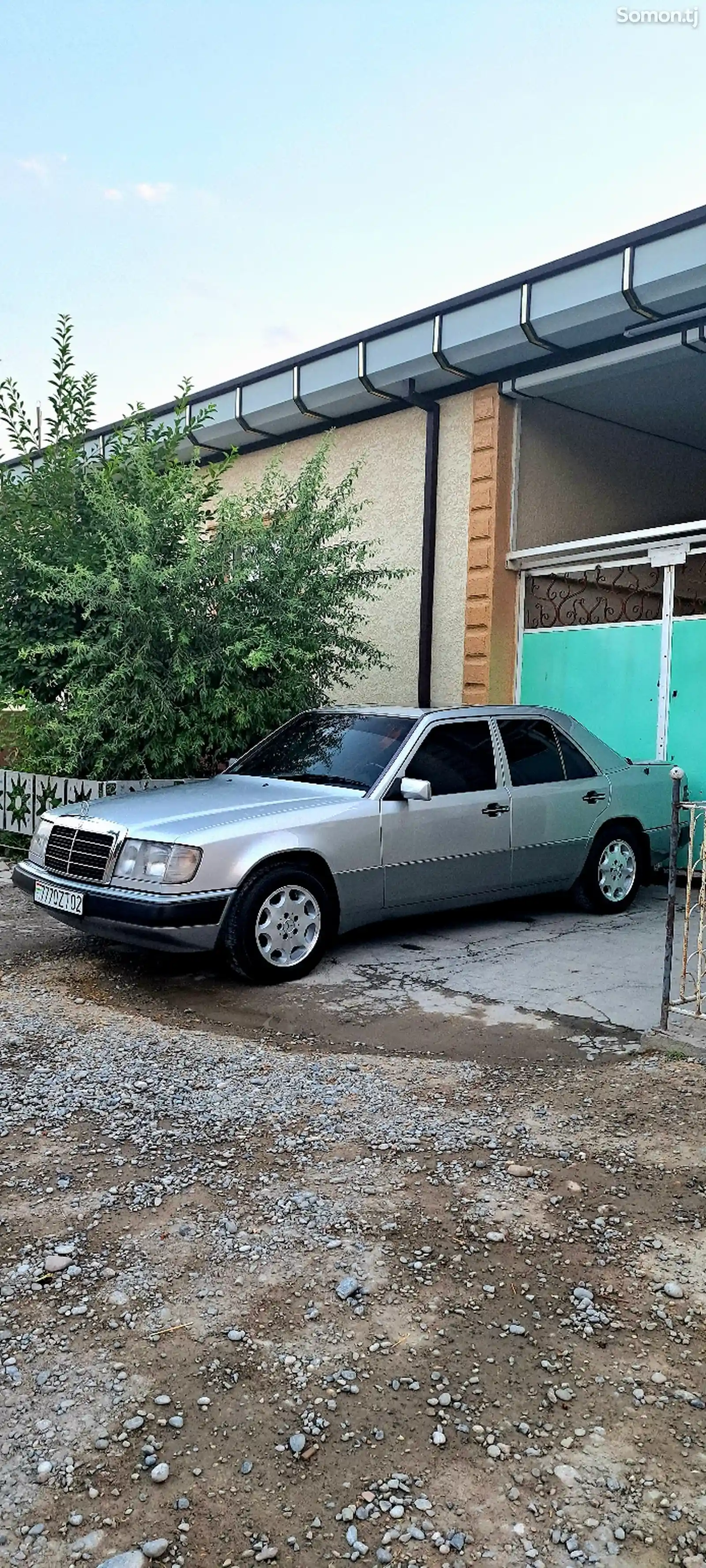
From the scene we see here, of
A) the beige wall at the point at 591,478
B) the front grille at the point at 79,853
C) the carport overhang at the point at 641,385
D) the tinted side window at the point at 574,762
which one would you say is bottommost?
the front grille at the point at 79,853

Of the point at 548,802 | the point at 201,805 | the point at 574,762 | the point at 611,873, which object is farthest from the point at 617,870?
the point at 201,805

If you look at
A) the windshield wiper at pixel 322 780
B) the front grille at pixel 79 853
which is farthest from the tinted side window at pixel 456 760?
the front grille at pixel 79 853

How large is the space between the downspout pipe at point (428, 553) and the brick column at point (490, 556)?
0.48 m

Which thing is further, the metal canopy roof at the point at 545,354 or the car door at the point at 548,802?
the metal canopy roof at the point at 545,354

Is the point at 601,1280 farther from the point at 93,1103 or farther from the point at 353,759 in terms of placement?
the point at 353,759

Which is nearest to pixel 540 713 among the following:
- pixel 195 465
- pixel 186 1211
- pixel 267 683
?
pixel 267 683

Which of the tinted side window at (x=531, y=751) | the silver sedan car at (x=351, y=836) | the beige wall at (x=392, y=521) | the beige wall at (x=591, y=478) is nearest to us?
the silver sedan car at (x=351, y=836)

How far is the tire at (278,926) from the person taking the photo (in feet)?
17.4

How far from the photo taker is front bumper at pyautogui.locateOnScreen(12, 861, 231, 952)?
16.8ft

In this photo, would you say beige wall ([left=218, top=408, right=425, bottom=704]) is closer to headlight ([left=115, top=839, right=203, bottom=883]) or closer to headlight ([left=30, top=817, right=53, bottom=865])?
headlight ([left=30, top=817, right=53, bottom=865])

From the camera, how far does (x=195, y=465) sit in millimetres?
9297

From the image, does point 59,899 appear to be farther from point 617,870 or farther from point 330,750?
point 617,870

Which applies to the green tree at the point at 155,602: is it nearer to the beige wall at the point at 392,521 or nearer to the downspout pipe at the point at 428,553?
the downspout pipe at the point at 428,553

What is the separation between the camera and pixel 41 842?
5988 mm
